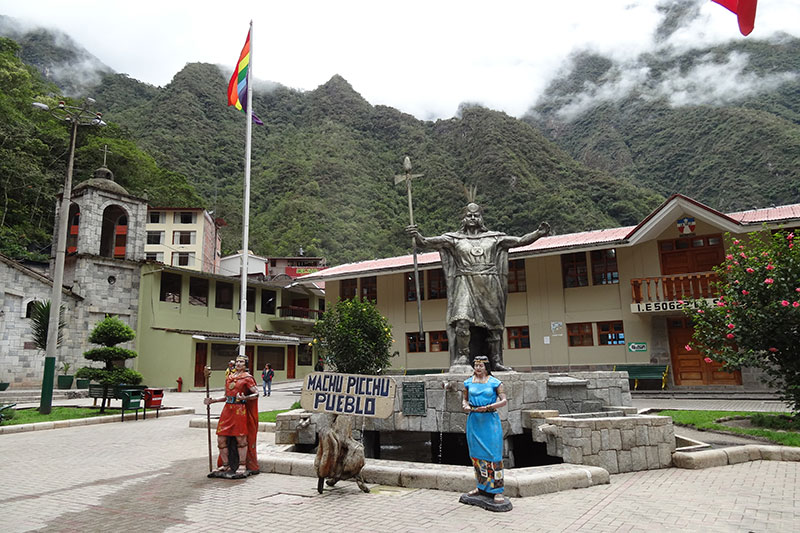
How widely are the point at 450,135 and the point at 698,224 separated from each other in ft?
204

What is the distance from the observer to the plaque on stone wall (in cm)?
794

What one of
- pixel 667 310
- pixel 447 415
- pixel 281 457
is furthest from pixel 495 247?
pixel 667 310

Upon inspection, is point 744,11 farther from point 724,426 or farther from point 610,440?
point 724,426

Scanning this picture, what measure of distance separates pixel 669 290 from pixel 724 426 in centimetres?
888

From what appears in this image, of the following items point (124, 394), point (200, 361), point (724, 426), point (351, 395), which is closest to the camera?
point (351, 395)

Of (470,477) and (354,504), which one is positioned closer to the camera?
(354,504)

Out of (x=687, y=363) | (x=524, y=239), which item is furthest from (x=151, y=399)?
(x=687, y=363)

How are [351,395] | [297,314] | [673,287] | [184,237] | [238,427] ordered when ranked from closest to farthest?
[351,395], [238,427], [673,287], [297,314], [184,237]

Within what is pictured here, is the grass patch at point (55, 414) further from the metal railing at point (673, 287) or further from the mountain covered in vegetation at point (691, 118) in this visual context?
the mountain covered in vegetation at point (691, 118)

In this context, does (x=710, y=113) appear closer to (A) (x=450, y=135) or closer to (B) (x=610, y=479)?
(A) (x=450, y=135)

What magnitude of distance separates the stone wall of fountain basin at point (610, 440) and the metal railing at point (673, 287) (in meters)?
11.4

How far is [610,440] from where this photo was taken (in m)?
7.00

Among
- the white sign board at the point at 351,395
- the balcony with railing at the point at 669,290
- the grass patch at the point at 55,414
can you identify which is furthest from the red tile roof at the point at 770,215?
the grass patch at the point at 55,414

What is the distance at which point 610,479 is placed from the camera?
6.66 m
